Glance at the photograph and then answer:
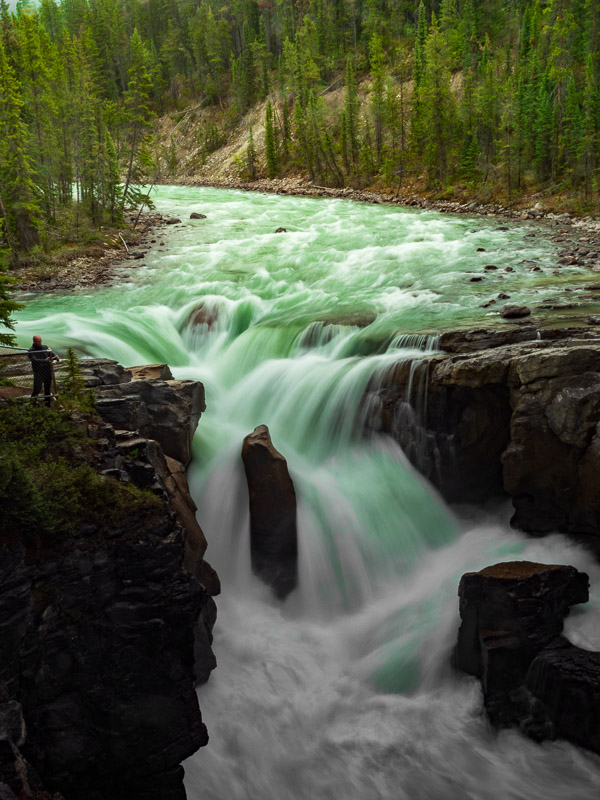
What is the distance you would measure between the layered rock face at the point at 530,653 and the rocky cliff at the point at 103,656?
4.36 meters

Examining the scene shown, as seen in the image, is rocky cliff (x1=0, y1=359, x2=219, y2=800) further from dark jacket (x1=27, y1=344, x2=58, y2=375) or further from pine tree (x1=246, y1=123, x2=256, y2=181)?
pine tree (x1=246, y1=123, x2=256, y2=181)

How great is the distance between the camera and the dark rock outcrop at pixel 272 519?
38.9 ft

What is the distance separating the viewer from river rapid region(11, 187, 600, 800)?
877 centimetres

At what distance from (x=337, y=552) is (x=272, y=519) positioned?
1515 mm

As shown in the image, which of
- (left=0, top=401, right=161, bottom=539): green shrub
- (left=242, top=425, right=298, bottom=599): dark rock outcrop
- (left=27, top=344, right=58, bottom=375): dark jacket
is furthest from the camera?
(left=242, top=425, right=298, bottom=599): dark rock outcrop

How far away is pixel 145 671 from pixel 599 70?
51206 mm

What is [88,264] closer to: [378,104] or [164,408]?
[164,408]

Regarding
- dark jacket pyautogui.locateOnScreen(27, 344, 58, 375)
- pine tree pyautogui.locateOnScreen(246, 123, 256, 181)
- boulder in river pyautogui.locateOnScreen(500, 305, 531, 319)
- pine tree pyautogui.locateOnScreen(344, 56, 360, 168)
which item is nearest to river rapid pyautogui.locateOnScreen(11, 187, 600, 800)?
boulder in river pyautogui.locateOnScreen(500, 305, 531, 319)

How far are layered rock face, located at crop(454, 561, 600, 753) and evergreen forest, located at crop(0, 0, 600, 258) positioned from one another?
27903mm

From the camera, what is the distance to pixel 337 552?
12148mm

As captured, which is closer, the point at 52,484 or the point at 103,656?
the point at 103,656

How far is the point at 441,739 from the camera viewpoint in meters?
9.02

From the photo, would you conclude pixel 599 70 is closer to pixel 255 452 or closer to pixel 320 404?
A: pixel 320 404

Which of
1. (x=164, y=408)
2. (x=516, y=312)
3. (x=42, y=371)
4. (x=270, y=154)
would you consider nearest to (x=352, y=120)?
(x=270, y=154)
